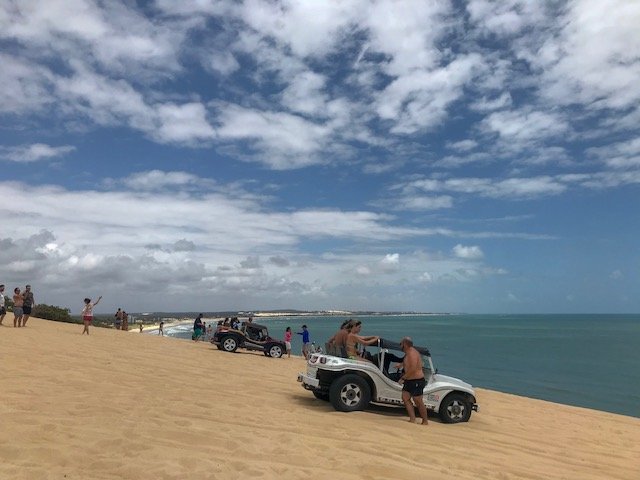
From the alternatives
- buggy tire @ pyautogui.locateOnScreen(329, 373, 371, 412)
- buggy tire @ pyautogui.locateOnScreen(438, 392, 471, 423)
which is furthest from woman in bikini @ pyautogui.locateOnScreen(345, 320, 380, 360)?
buggy tire @ pyautogui.locateOnScreen(438, 392, 471, 423)

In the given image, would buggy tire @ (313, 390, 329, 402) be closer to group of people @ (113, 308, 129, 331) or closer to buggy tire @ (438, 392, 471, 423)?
buggy tire @ (438, 392, 471, 423)

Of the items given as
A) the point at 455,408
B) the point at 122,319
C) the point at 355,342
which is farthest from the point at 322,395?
the point at 122,319

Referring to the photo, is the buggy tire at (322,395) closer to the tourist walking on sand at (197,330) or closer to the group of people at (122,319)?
the tourist walking on sand at (197,330)

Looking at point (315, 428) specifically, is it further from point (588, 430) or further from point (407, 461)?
point (588, 430)

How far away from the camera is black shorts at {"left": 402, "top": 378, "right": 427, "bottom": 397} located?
9697 mm

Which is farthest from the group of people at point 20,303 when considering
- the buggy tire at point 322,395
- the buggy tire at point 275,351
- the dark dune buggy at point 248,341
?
the buggy tire at point 322,395

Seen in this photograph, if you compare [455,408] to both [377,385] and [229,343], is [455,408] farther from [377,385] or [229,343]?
[229,343]

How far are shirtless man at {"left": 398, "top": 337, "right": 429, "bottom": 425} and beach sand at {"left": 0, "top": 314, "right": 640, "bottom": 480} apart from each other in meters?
0.40

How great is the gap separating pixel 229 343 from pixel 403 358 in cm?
1478

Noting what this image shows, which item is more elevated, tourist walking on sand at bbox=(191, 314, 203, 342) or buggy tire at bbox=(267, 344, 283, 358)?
tourist walking on sand at bbox=(191, 314, 203, 342)

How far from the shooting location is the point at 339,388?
9.71 metres

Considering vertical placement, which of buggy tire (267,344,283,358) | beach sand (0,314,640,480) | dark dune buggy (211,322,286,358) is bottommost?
beach sand (0,314,640,480)

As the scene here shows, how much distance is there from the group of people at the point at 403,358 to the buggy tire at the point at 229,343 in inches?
530

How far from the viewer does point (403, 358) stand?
10.1 meters
